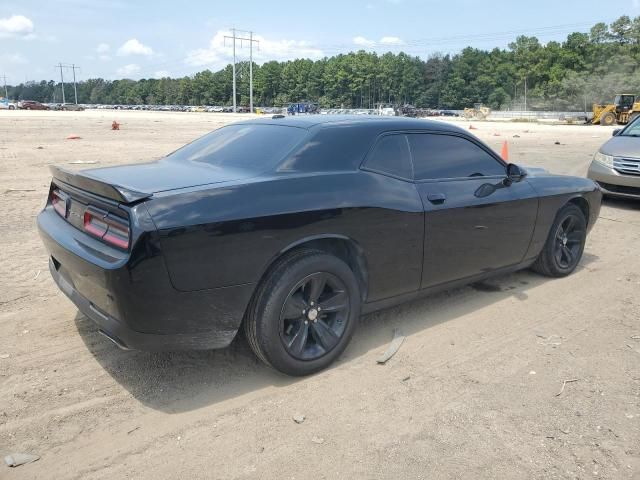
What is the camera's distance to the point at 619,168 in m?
8.86

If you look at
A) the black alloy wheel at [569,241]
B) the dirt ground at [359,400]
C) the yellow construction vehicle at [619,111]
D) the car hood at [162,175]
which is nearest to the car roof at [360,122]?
the car hood at [162,175]

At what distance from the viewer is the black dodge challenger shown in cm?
282

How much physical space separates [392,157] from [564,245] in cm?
255

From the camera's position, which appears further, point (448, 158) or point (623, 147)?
point (623, 147)

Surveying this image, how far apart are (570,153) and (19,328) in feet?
60.5

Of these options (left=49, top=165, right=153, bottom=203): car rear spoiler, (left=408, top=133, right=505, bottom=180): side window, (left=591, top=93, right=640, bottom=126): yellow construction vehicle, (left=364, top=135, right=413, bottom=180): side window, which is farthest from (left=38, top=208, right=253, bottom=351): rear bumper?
(left=591, top=93, right=640, bottom=126): yellow construction vehicle

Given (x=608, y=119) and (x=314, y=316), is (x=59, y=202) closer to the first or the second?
(x=314, y=316)

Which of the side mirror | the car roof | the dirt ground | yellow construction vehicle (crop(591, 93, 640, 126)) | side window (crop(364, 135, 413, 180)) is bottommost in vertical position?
the dirt ground

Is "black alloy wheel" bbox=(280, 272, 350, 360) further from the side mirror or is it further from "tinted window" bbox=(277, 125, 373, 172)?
the side mirror

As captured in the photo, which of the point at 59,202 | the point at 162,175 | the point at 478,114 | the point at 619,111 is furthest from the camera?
the point at 478,114

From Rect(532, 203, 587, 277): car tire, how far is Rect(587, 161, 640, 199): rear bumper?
355 cm

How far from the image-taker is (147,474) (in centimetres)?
254

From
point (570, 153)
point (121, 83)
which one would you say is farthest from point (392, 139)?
point (121, 83)

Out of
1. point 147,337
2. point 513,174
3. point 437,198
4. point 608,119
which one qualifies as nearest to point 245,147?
point 437,198
